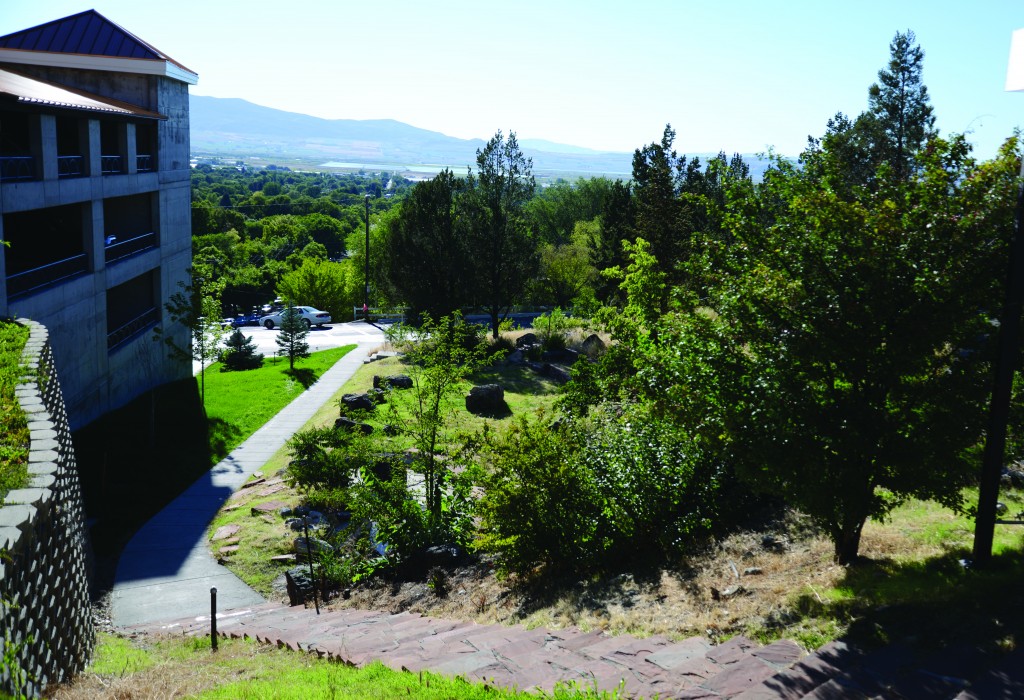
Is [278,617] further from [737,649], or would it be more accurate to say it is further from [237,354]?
[237,354]

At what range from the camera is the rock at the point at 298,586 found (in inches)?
557

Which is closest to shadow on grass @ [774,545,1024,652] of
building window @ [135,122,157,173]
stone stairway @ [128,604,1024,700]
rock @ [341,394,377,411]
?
stone stairway @ [128,604,1024,700]

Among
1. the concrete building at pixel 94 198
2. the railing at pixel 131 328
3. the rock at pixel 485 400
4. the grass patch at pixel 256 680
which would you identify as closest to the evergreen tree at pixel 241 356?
the concrete building at pixel 94 198

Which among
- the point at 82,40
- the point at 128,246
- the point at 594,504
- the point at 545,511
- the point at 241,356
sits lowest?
the point at 241,356

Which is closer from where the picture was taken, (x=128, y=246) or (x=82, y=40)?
(x=128, y=246)

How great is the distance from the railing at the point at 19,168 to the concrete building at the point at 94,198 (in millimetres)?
37

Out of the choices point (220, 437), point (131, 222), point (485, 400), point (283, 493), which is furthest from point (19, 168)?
point (485, 400)

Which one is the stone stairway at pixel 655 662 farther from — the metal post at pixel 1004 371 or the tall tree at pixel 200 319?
the tall tree at pixel 200 319

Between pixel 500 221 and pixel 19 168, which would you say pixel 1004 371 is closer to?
pixel 19 168

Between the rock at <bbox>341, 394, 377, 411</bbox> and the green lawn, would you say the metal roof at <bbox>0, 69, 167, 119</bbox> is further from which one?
the rock at <bbox>341, 394, 377, 411</bbox>

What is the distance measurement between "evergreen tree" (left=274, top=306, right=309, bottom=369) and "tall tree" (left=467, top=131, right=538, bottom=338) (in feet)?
30.1

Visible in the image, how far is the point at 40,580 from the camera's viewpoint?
24.1ft

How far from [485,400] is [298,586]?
14552mm

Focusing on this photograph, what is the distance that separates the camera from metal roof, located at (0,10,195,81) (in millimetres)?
29344
